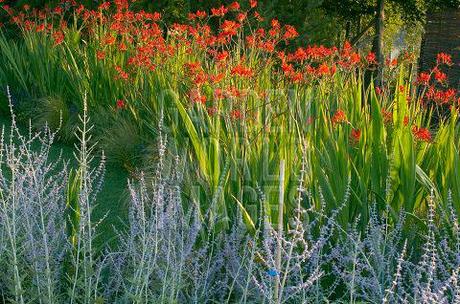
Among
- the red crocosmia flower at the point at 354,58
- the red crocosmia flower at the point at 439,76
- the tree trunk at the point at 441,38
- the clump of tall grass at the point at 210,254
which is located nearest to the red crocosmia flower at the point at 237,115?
the clump of tall grass at the point at 210,254

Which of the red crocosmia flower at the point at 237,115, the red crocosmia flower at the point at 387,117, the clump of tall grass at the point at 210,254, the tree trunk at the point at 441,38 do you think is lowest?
the tree trunk at the point at 441,38

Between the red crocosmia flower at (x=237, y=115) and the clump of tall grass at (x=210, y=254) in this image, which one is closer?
the clump of tall grass at (x=210, y=254)

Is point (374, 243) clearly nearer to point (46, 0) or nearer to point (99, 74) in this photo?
point (99, 74)

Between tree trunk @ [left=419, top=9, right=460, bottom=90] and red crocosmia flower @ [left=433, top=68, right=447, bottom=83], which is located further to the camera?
tree trunk @ [left=419, top=9, right=460, bottom=90]

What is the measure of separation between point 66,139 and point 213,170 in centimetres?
357

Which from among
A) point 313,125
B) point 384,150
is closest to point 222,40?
point 313,125

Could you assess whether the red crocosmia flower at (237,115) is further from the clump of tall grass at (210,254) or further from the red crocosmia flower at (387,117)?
the red crocosmia flower at (387,117)

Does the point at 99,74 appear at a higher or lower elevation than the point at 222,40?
lower

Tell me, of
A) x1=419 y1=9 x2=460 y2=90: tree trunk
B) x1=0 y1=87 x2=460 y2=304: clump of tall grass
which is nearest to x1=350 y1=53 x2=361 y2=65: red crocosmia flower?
x1=0 y1=87 x2=460 y2=304: clump of tall grass

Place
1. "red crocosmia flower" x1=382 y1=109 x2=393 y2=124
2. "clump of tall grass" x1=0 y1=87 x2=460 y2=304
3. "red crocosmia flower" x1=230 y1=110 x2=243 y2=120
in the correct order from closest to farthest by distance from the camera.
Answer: "clump of tall grass" x1=0 y1=87 x2=460 y2=304 < "red crocosmia flower" x1=230 y1=110 x2=243 y2=120 < "red crocosmia flower" x1=382 y1=109 x2=393 y2=124

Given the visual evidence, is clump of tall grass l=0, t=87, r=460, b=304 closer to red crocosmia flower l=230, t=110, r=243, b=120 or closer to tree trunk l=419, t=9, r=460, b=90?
red crocosmia flower l=230, t=110, r=243, b=120

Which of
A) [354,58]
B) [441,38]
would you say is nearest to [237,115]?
[354,58]

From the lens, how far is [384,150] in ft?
12.1

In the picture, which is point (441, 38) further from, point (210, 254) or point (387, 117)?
point (210, 254)
